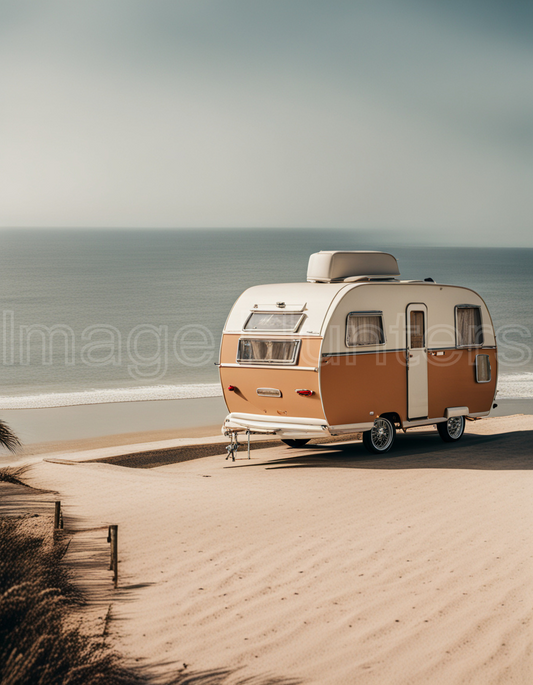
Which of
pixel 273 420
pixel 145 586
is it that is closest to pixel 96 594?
pixel 145 586

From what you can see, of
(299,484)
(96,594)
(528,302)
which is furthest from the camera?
(528,302)

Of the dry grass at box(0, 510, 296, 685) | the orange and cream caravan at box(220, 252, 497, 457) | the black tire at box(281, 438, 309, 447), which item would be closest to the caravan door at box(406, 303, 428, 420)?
the orange and cream caravan at box(220, 252, 497, 457)

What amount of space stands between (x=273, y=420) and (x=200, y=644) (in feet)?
23.7

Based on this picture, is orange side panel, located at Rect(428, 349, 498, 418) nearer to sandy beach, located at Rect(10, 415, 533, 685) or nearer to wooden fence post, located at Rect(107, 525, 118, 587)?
sandy beach, located at Rect(10, 415, 533, 685)

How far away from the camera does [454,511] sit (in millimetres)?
8508

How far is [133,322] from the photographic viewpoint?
58.3 m

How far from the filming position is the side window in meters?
14.6

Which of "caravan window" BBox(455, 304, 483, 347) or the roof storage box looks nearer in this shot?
the roof storage box

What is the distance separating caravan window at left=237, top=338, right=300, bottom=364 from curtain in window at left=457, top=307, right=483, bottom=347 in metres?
4.00

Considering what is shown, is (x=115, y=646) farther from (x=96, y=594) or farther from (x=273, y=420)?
(x=273, y=420)

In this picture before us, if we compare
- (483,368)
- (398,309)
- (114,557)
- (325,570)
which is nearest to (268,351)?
(398,309)

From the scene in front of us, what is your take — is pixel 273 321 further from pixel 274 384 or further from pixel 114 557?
pixel 114 557

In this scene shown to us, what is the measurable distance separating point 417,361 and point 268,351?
9.63 feet

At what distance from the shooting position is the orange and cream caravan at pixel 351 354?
39.0 feet
